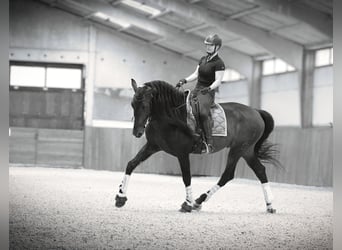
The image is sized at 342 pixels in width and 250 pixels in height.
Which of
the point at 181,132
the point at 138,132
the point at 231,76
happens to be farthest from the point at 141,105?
the point at 231,76

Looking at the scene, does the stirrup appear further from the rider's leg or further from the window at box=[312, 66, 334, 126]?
the window at box=[312, 66, 334, 126]

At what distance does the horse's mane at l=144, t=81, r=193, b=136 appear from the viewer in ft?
17.3

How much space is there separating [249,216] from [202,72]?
4.75 feet

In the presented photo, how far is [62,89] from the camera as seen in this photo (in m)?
15.1

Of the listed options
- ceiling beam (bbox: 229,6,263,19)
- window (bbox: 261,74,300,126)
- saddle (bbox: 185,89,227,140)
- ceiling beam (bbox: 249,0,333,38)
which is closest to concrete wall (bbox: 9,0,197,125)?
window (bbox: 261,74,300,126)

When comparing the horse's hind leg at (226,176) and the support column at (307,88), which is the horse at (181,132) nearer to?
the horse's hind leg at (226,176)

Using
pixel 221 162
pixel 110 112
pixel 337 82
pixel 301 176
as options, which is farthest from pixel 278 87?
pixel 337 82

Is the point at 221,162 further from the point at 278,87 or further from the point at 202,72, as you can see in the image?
the point at 202,72

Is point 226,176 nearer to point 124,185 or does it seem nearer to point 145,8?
point 124,185

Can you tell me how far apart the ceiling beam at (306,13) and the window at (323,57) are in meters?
2.57

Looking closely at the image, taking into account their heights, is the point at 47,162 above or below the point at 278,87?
below

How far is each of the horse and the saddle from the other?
0.05m

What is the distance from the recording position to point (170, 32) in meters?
12.9

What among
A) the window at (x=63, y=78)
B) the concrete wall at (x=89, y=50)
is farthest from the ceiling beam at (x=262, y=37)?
the window at (x=63, y=78)
